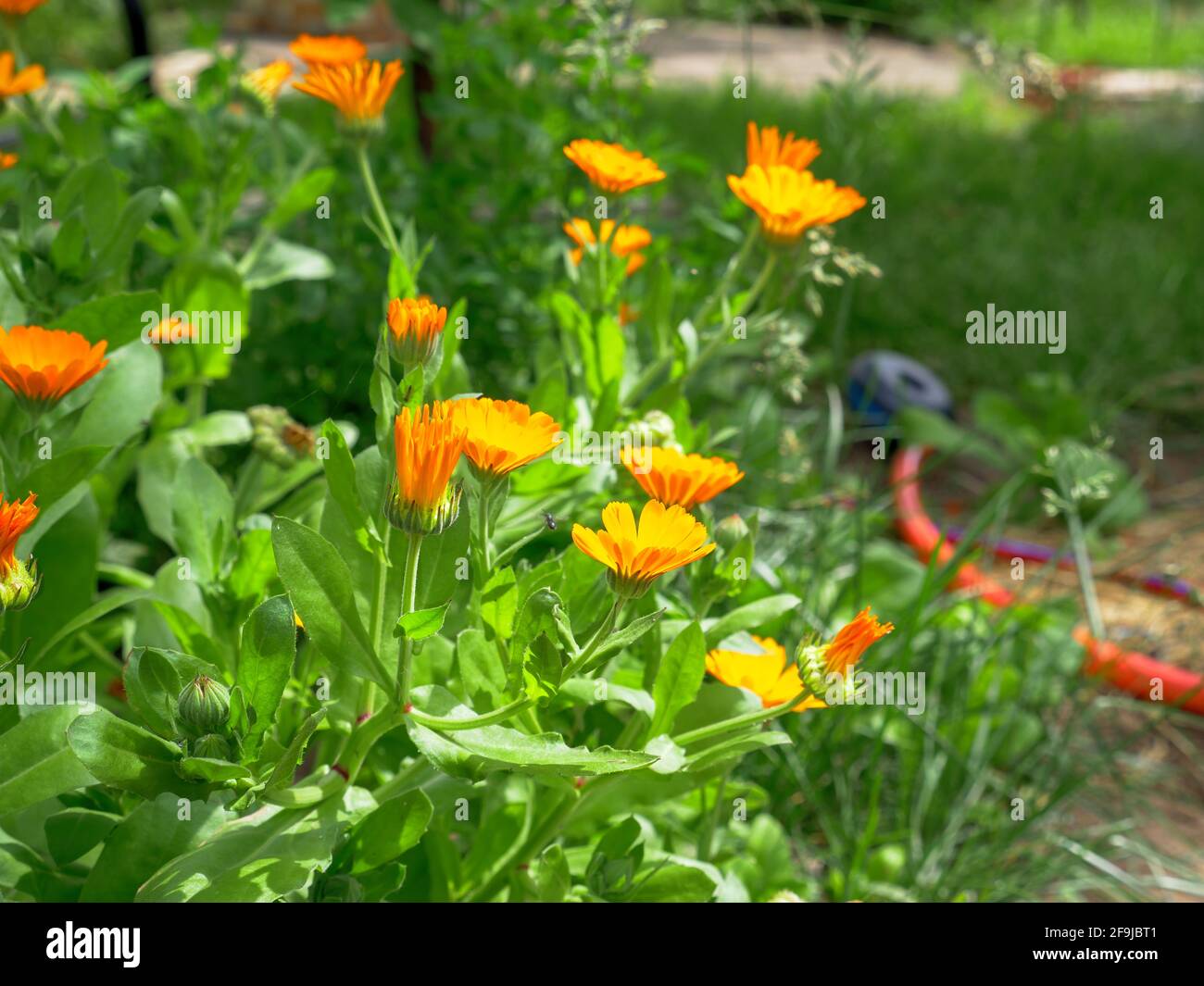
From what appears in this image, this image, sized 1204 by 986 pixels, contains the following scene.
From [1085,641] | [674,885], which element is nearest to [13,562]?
[674,885]

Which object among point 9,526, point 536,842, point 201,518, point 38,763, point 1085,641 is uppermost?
point 9,526

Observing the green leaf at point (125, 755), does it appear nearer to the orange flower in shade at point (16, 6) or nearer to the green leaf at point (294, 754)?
the green leaf at point (294, 754)

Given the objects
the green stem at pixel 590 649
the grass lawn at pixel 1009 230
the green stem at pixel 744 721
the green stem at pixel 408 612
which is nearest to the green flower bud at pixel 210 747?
the green stem at pixel 408 612

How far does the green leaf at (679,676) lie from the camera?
977 mm

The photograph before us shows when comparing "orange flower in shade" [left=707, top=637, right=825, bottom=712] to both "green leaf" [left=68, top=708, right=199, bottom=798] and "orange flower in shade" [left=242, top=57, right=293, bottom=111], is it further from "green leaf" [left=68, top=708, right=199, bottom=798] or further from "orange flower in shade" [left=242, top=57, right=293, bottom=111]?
"orange flower in shade" [left=242, top=57, right=293, bottom=111]

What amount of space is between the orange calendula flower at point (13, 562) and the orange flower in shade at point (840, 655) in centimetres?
51

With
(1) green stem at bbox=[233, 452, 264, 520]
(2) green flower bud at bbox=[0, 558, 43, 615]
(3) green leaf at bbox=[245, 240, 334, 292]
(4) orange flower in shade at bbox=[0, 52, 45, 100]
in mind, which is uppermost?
(4) orange flower in shade at bbox=[0, 52, 45, 100]

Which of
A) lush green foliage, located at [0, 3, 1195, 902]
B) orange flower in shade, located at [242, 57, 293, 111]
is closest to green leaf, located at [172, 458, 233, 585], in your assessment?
lush green foliage, located at [0, 3, 1195, 902]

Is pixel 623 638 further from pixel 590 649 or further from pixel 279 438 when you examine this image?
pixel 279 438

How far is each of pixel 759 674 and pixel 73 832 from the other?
0.54 m

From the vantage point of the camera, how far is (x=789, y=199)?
1.15 m

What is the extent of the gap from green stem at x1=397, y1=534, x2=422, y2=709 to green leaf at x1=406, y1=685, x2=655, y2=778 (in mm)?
23

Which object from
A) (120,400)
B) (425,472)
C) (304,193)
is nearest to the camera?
(425,472)

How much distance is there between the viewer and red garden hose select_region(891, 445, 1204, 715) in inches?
A: 69.8
